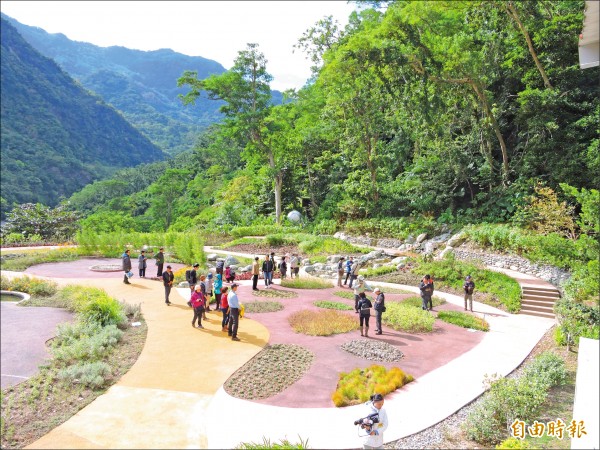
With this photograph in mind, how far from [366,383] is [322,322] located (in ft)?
14.8

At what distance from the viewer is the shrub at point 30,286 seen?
16.2m

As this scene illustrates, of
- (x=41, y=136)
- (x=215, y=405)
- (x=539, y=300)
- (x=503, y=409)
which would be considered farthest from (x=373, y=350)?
(x=41, y=136)

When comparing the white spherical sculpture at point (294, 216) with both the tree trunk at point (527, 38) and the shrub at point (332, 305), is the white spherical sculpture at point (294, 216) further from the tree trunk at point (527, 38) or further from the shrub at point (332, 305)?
the shrub at point (332, 305)

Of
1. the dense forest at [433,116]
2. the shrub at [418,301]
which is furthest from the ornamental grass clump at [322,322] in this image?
the dense forest at [433,116]

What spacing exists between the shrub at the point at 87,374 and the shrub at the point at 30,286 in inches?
343

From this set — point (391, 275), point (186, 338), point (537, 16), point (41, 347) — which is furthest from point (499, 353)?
point (537, 16)

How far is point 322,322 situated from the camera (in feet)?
44.1

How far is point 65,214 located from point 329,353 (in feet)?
115

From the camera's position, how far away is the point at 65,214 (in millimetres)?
37500

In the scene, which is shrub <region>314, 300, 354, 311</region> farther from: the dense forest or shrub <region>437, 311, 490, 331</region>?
the dense forest

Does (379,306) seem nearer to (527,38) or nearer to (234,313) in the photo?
(234,313)

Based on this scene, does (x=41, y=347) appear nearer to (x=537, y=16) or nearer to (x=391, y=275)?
(x=391, y=275)

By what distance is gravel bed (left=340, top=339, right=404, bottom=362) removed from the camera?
10.7 meters

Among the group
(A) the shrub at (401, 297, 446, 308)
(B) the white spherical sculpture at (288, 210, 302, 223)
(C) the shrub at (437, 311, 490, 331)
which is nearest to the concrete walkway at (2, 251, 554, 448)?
(C) the shrub at (437, 311, 490, 331)
